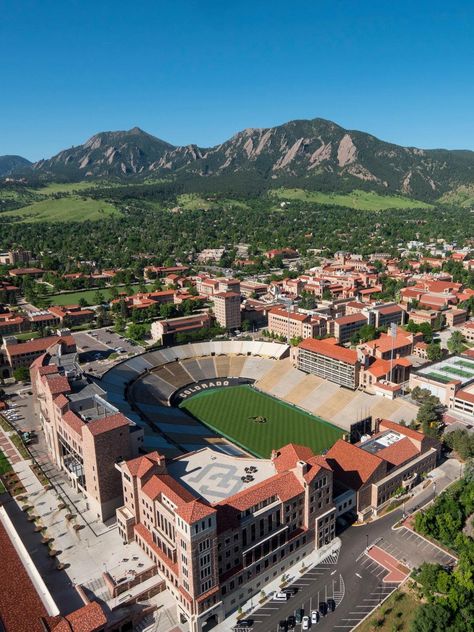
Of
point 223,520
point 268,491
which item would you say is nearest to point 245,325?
point 268,491

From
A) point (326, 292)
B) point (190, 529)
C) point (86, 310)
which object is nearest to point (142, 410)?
point (190, 529)

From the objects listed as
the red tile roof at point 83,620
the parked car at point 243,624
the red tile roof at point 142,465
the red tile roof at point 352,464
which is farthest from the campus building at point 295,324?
the red tile roof at point 83,620

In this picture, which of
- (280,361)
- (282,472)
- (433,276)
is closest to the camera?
(282,472)

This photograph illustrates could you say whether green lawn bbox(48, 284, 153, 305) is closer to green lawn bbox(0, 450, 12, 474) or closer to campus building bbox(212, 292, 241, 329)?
campus building bbox(212, 292, 241, 329)

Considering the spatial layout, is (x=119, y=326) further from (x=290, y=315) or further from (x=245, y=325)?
(x=290, y=315)

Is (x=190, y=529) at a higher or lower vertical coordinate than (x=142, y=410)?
higher

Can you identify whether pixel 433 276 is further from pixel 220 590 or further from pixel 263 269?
pixel 220 590

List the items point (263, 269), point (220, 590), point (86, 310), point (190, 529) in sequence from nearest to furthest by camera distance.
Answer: point (190, 529), point (220, 590), point (86, 310), point (263, 269)

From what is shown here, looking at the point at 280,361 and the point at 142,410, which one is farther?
the point at 280,361
